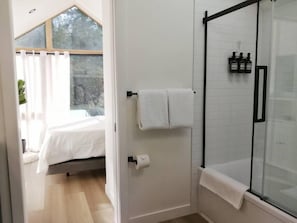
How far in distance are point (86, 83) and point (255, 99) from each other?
4135 mm

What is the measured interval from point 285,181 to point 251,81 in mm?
1114

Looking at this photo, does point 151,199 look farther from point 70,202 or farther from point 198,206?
point 70,202

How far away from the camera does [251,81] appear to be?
2795 millimetres

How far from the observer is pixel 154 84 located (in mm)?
2281

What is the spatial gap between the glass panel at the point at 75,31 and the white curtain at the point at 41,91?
0.32 meters

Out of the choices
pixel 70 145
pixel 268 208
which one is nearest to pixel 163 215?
pixel 268 208

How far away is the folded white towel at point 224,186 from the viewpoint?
2.05 metres

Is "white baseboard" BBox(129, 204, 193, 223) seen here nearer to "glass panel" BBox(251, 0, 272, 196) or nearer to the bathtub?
the bathtub

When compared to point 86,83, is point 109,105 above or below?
below

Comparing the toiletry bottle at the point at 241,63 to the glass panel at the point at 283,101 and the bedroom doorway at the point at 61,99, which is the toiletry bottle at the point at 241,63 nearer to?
the glass panel at the point at 283,101

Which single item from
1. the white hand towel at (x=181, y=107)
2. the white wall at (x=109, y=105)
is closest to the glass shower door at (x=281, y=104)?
the white hand towel at (x=181, y=107)

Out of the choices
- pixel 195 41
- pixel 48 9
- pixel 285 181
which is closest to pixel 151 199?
pixel 285 181

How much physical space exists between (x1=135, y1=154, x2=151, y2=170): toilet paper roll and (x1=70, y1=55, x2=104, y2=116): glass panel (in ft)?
12.0

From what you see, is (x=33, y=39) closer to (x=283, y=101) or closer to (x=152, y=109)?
(x=152, y=109)
